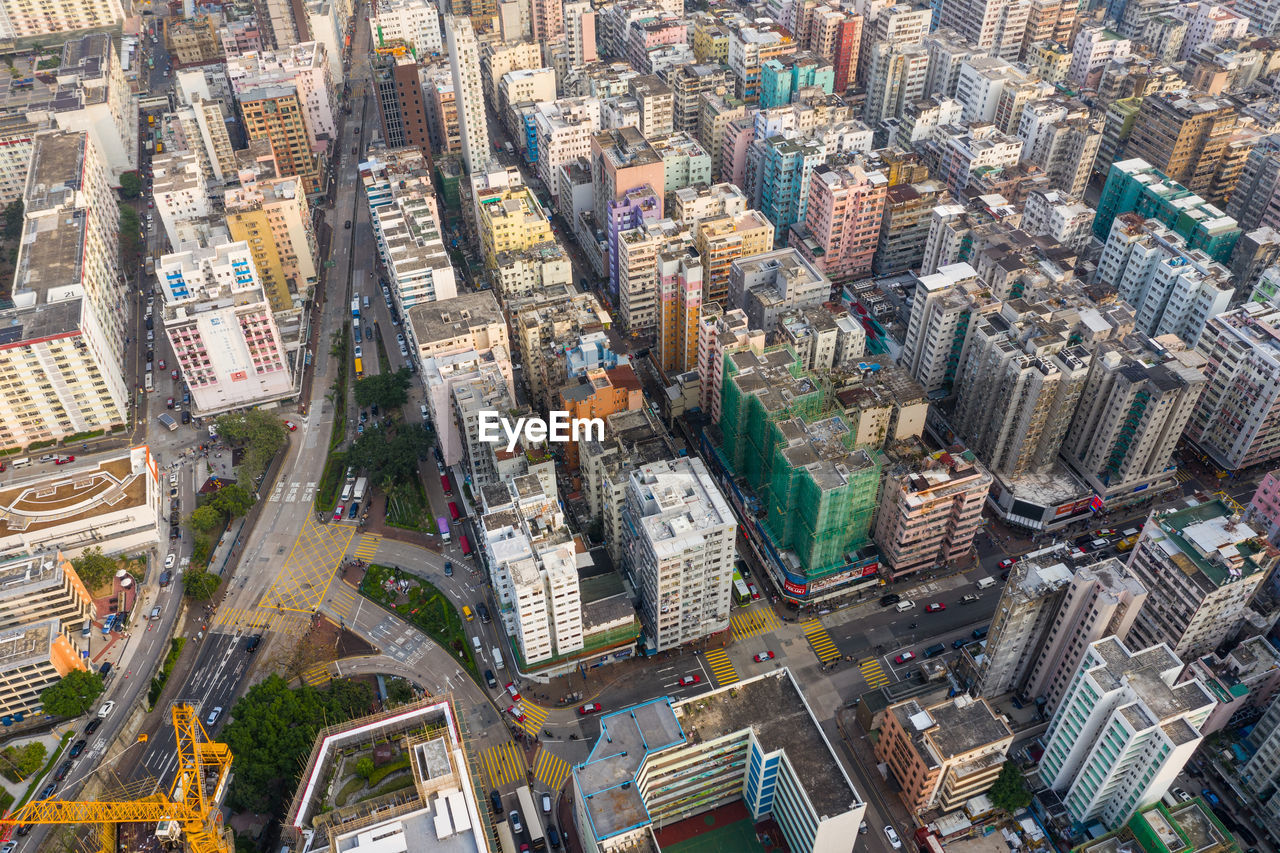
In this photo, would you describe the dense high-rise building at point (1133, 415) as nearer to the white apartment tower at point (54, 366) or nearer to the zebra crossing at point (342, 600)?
the zebra crossing at point (342, 600)

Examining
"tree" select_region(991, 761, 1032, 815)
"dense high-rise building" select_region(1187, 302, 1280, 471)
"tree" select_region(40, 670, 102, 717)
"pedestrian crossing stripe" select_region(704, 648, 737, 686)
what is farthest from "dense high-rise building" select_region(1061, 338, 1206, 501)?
"tree" select_region(40, 670, 102, 717)

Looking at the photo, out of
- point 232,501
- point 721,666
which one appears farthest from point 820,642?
point 232,501

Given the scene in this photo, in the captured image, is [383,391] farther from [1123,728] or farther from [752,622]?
[1123,728]

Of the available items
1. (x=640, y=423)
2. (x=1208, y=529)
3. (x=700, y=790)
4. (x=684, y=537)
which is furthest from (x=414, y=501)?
(x=1208, y=529)

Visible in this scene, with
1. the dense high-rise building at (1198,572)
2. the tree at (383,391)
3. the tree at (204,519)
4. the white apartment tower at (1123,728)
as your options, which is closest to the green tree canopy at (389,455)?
the tree at (383,391)

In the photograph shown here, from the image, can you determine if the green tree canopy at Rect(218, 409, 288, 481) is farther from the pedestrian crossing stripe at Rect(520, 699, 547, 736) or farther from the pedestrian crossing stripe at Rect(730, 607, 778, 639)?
the pedestrian crossing stripe at Rect(730, 607, 778, 639)

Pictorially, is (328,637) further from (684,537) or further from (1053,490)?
(1053,490)

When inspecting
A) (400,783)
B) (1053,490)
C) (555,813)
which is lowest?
(555,813)
